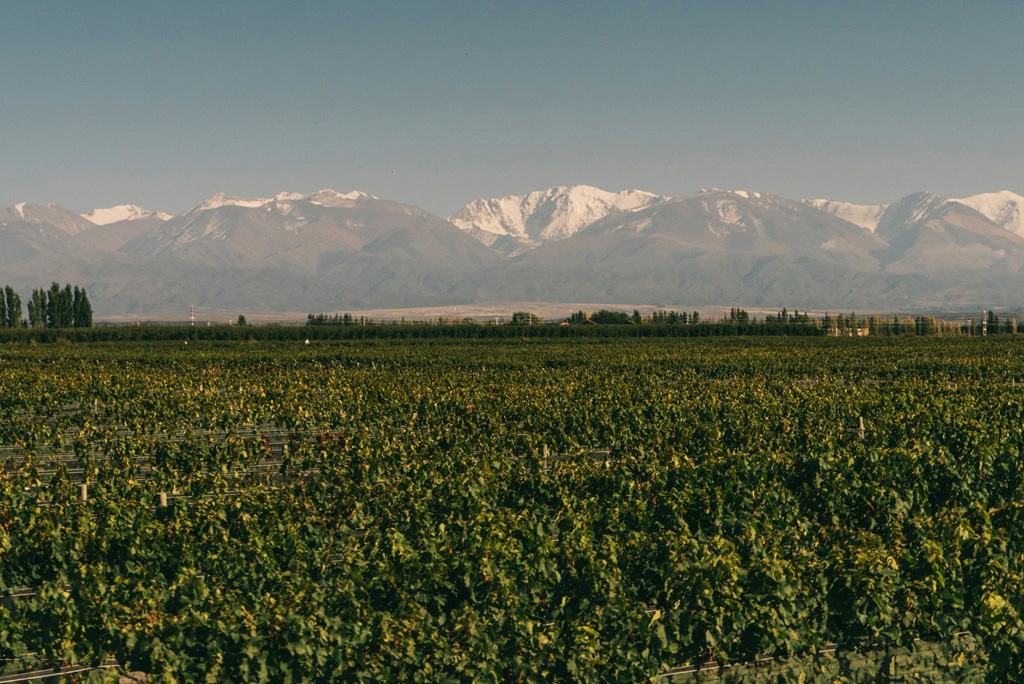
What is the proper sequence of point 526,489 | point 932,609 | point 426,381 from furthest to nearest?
point 426,381 < point 526,489 < point 932,609

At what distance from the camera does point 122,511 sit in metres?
13.1

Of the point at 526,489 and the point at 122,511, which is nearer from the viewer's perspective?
the point at 122,511

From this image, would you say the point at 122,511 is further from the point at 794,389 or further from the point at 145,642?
the point at 794,389

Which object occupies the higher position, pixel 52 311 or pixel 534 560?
pixel 52 311

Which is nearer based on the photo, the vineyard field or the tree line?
the vineyard field

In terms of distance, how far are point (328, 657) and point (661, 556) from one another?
3.99m

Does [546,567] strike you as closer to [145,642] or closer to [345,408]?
[145,642]

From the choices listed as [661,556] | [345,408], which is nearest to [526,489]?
[661,556]

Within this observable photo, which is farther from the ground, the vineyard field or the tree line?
the tree line

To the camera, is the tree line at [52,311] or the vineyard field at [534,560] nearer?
the vineyard field at [534,560]

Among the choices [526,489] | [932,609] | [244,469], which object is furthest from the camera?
[244,469]

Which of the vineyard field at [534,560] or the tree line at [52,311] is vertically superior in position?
the tree line at [52,311]

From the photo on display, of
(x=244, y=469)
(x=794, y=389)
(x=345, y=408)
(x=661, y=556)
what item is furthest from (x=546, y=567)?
(x=794, y=389)

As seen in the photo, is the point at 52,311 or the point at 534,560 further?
the point at 52,311
